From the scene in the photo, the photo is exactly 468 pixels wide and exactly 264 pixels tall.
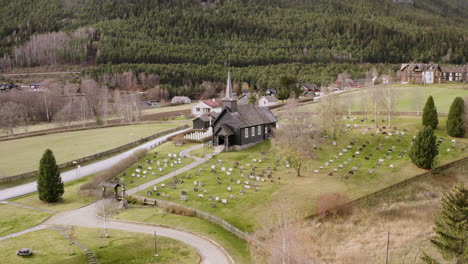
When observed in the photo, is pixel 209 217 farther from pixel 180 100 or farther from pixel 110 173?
pixel 180 100

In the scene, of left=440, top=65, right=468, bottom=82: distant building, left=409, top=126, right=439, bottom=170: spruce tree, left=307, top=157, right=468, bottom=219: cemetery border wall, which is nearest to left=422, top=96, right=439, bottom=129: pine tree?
left=307, top=157, right=468, bottom=219: cemetery border wall

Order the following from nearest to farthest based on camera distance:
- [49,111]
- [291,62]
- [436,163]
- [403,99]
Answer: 1. [436,163]
2. [403,99]
3. [49,111]
4. [291,62]

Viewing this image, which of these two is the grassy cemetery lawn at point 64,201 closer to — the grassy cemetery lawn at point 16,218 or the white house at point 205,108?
the grassy cemetery lawn at point 16,218

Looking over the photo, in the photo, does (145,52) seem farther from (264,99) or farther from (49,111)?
(264,99)

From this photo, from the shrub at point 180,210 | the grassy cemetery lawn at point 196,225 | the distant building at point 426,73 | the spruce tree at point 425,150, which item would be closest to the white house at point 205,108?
the distant building at point 426,73

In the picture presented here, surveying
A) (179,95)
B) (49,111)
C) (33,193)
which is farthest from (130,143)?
(179,95)

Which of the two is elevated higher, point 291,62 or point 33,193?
point 291,62

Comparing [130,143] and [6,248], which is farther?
[130,143]
